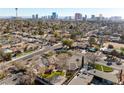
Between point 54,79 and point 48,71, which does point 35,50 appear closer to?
point 48,71

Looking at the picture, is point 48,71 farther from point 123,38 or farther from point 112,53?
point 123,38

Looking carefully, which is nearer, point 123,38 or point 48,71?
point 48,71

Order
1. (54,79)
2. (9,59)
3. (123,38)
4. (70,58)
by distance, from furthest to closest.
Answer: (123,38)
(70,58)
(9,59)
(54,79)

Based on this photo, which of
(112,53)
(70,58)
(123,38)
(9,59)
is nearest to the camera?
(9,59)

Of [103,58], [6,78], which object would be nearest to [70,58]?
[103,58]
